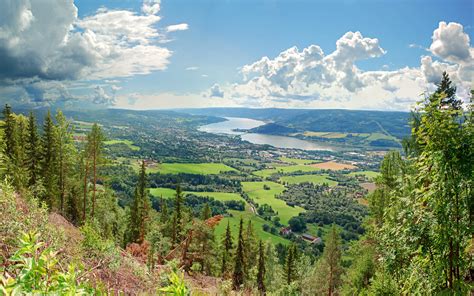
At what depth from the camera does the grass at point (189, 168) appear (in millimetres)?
131500

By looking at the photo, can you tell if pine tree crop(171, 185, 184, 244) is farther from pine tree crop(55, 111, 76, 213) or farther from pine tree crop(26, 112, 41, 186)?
pine tree crop(26, 112, 41, 186)

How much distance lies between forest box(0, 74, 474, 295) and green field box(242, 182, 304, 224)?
19.5 metres

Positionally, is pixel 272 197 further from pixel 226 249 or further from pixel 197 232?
pixel 197 232

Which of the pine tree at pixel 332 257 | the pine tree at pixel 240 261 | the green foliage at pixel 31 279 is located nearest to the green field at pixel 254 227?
the pine tree at pixel 332 257

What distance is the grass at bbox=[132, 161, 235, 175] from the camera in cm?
13150

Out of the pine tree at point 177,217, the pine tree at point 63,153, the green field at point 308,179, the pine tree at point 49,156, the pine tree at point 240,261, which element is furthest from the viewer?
the green field at point 308,179

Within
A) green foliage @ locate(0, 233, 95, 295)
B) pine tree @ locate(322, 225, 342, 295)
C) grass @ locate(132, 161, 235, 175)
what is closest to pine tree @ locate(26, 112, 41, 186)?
pine tree @ locate(322, 225, 342, 295)

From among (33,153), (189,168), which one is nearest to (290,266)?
(33,153)

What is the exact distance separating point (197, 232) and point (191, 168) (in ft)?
412

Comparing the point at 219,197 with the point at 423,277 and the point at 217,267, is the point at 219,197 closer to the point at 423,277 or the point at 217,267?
the point at 217,267

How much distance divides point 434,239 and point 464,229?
1.63 feet

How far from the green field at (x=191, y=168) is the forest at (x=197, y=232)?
65842mm

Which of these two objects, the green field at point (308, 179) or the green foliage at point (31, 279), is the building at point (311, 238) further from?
the green foliage at point (31, 279)

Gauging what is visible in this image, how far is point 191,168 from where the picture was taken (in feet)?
486
